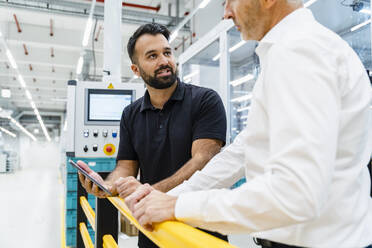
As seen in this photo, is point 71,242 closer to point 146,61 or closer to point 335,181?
point 146,61

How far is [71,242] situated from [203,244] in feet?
13.5

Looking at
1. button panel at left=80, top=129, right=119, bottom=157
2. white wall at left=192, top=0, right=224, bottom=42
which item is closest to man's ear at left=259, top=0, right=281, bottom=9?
button panel at left=80, top=129, right=119, bottom=157

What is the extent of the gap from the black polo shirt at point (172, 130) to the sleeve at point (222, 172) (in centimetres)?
55

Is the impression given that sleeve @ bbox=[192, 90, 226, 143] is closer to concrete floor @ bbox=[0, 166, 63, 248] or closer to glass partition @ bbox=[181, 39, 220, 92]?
glass partition @ bbox=[181, 39, 220, 92]

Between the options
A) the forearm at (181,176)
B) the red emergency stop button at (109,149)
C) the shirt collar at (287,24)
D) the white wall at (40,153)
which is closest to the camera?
the shirt collar at (287,24)

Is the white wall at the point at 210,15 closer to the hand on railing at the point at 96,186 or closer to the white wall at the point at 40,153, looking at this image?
the hand on railing at the point at 96,186

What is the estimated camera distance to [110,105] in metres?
3.99

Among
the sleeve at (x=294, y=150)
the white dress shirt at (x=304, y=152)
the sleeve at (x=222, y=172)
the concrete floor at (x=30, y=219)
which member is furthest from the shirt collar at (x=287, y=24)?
the concrete floor at (x=30, y=219)

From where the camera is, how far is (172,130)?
1951 millimetres

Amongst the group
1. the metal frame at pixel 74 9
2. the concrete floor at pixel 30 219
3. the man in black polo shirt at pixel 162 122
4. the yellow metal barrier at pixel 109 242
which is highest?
the metal frame at pixel 74 9

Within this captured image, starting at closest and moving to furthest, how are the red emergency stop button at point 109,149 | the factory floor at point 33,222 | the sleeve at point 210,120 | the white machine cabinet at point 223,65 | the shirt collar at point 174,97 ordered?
the sleeve at point 210,120 → the shirt collar at point 174,97 → the white machine cabinet at point 223,65 → the red emergency stop button at point 109,149 → the factory floor at point 33,222

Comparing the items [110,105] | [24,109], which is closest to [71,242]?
[110,105]

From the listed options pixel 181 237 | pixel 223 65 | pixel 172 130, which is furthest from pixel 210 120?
pixel 223 65

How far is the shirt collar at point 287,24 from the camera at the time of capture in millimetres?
835
